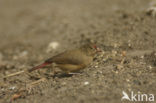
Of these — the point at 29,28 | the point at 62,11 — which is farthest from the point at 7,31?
the point at 62,11

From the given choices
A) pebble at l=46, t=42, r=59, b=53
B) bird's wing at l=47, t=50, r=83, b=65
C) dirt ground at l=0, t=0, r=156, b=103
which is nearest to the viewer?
dirt ground at l=0, t=0, r=156, b=103

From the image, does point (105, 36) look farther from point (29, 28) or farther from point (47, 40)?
point (29, 28)

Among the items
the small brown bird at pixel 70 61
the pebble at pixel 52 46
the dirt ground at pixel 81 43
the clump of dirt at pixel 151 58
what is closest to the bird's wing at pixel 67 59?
the small brown bird at pixel 70 61

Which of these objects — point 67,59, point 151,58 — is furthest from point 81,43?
point 151,58

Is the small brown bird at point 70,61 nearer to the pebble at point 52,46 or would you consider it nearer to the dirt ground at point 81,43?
the dirt ground at point 81,43

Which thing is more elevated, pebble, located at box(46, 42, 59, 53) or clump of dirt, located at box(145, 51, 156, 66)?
pebble, located at box(46, 42, 59, 53)

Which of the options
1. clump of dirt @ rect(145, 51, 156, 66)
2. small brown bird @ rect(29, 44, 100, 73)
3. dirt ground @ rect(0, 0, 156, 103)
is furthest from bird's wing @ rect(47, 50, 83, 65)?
clump of dirt @ rect(145, 51, 156, 66)

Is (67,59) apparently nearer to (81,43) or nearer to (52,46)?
(81,43)

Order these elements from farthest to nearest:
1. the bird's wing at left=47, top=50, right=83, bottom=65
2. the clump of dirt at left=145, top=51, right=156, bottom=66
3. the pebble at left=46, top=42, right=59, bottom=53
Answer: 1. the pebble at left=46, top=42, right=59, bottom=53
2. the clump of dirt at left=145, top=51, right=156, bottom=66
3. the bird's wing at left=47, top=50, right=83, bottom=65

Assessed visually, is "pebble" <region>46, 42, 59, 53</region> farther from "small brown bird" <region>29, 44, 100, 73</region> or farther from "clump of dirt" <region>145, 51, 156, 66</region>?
"clump of dirt" <region>145, 51, 156, 66</region>
